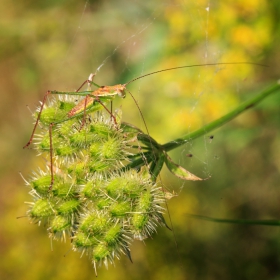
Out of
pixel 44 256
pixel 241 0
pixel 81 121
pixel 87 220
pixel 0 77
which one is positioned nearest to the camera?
pixel 87 220

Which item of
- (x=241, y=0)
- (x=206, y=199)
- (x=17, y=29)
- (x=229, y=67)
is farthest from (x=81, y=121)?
(x=17, y=29)

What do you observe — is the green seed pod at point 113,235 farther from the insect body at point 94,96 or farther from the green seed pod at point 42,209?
the insect body at point 94,96

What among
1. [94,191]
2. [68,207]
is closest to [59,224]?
[68,207]

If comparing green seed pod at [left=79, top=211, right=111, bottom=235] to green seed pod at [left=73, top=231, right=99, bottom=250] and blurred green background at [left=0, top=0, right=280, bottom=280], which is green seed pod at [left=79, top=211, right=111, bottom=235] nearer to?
green seed pod at [left=73, top=231, right=99, bottom=250]

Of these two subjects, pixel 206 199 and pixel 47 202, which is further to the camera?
pixel 206 199

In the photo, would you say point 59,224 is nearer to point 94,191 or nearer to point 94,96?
point 94,191

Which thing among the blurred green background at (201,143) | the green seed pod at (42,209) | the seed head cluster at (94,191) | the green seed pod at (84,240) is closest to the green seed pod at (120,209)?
the seed head cluster at (94,191)

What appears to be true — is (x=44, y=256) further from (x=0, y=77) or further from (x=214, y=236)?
(x=0, y=77)

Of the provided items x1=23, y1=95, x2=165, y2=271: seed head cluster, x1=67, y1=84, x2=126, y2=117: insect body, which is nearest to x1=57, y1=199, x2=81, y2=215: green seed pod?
x1=23, y1=95, x2=165, y2=271: seed head cluster

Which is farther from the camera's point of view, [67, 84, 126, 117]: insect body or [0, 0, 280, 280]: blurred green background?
[0, 0, 280, 280]: blurred green background
